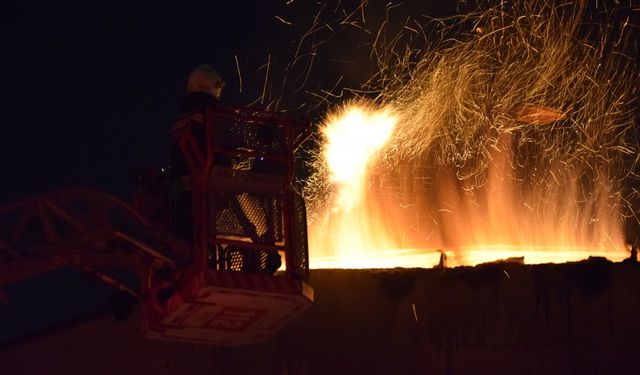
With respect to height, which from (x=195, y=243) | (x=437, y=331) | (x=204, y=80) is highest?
(x=204, y=80)

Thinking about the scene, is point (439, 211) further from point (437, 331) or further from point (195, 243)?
point (195, 243)

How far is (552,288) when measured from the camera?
43.9 feet

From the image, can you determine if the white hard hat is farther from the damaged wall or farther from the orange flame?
the orange flame

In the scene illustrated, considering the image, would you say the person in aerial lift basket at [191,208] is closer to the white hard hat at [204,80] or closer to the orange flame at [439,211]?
the white hard hat at [204,80]

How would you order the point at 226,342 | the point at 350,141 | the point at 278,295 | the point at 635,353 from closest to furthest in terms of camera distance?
the point at 278,295
the point at 226,342
the point at 635,353
the point at 350,141

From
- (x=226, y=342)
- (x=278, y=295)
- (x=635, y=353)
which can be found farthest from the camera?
(x=635, y=353)

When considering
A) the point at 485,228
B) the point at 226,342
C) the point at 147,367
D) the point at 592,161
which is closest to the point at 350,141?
the point at 485,228

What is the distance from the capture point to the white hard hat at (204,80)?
10.0 meters

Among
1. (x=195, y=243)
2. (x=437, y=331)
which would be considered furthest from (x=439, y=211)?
(x=195, y=243)

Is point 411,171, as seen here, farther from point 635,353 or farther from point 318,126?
point 635,353

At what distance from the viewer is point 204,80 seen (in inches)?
395

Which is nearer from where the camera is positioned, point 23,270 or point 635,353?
point 23,270

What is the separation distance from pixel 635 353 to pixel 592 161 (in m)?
5.15

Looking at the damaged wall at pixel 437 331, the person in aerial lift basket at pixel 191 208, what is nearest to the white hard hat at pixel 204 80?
the person in aerial lift basket at pixel 191 208
